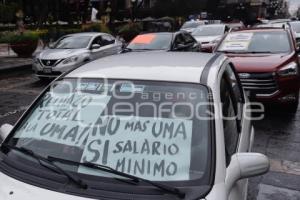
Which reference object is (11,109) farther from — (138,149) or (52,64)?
(138,149)

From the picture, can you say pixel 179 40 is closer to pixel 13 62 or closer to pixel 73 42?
pixel 73 42

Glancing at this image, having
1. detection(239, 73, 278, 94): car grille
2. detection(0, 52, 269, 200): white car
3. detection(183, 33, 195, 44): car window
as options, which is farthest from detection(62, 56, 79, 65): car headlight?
detection(0, 52, 269, 200): white car

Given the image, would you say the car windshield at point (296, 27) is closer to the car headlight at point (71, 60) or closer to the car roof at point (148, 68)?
the car headlight at point (71, 60)

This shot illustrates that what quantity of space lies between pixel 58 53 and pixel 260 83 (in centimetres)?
695

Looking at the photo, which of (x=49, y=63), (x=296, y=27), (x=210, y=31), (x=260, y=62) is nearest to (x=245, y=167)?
(x=260, y=62)

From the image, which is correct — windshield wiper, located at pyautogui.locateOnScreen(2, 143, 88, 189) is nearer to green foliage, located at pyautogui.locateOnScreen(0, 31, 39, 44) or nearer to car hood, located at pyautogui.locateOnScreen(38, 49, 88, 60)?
car hood, located at pyautogui.locateOnScreen(38, 49, 88, 60)

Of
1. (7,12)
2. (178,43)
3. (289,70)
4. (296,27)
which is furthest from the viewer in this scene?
(7,12)

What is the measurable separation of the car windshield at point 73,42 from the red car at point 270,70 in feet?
20.0

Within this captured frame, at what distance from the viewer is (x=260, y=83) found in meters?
7.80

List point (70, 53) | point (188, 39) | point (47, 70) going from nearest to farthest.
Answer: point (47, 70) → point (70, 53) → point (188, 39)

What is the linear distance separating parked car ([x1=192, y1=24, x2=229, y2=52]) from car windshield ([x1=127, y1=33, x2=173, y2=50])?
11.4ft

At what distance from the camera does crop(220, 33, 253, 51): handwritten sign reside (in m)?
9.14

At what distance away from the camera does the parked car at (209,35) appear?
54.9 feet

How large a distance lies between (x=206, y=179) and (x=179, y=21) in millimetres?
44437
